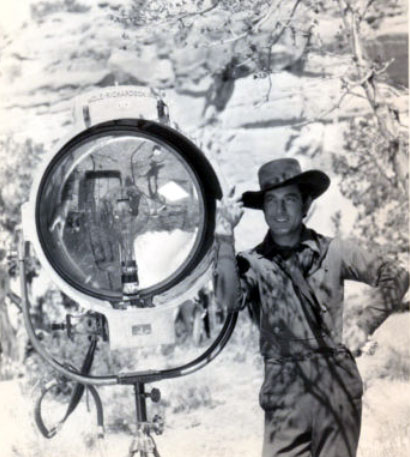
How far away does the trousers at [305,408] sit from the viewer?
10.6 feet

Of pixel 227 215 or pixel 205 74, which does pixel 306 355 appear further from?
pixel 205 74

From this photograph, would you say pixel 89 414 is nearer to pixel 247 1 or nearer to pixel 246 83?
pixel 246 83

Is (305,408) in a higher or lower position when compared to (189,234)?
lower

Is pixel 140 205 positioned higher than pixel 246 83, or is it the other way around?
pixel 246 83

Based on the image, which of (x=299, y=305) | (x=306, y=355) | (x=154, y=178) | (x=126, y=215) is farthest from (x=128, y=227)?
(x=306, y=355)

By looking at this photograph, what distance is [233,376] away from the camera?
3266 mm

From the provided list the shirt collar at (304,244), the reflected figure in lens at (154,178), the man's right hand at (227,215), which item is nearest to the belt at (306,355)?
the shirt collar at (304,244)

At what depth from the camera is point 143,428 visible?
10.6ft

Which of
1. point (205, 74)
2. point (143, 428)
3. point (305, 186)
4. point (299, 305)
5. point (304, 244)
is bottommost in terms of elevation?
point (143, 428)

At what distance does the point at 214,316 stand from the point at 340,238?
55 centimetres

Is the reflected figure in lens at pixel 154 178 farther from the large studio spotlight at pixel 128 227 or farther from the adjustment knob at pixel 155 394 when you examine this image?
the adjustment knob at pixel 155 394

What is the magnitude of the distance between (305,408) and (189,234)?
0.75m

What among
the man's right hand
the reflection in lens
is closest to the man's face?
the man's right hand

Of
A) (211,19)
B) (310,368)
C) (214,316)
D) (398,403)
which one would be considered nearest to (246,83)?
(211,19)
